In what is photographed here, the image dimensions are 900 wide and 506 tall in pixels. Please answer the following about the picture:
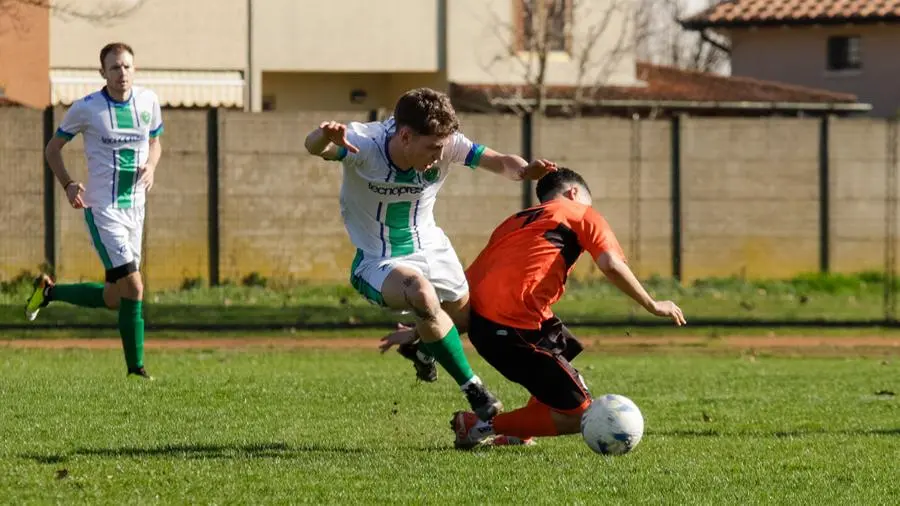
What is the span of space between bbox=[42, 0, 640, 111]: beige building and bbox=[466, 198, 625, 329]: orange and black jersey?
21.5 m

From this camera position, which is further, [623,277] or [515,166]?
[515,166]

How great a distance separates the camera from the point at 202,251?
20859 millimetres

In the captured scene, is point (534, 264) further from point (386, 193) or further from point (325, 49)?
point (325, 49)

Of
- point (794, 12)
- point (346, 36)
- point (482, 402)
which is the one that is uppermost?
point (794, 12)

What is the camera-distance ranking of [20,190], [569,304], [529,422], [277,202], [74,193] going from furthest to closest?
[569,304] → [277,202] → [20,190] → [74,193] → [529,422]

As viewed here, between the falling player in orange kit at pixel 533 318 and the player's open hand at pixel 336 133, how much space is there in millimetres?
926

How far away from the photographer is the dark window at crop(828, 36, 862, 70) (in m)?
38.3

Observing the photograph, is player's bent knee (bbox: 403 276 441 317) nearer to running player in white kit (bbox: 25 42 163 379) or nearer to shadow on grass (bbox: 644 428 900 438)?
shadow on grass (bbox: 644 428 900 438)

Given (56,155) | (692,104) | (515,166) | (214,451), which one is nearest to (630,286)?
(515,166)

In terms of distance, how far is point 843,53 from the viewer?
38.6m

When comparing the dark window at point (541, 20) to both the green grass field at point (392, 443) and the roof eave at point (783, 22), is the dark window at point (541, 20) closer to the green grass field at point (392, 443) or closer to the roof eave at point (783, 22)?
the roof eave at point (783, 22)

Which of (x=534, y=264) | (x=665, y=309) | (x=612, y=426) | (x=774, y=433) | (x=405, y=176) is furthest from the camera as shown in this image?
(x=774, y=433)

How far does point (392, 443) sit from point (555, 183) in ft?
5.10

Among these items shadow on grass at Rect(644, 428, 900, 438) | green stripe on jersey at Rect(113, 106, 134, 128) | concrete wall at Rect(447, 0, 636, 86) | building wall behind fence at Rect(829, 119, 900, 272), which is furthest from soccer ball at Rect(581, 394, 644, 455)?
concrete wall at Rect(447, 0, 636, 86)
